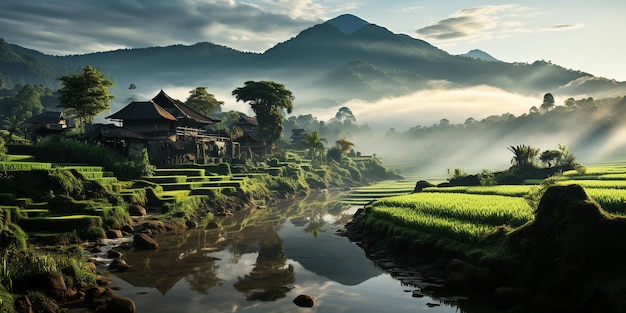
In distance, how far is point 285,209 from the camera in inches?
2039

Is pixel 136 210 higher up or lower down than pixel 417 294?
higher up

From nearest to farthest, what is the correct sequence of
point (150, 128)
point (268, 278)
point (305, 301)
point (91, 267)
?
point (305, 301), point (91, 267), point (268, 278), point (150, 128)

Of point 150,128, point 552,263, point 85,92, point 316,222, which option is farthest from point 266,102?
point 552,263

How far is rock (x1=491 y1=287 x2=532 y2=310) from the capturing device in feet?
50.7

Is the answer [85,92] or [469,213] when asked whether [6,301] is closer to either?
[469,213]

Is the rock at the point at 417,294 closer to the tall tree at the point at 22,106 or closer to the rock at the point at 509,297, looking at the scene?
the rock at the point at 509,297

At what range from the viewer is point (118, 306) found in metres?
15.6

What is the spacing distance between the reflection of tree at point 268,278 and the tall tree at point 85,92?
152 feet

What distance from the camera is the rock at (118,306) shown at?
15.6 metres

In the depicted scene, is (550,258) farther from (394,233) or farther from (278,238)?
(278,238)

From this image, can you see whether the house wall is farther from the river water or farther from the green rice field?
the green rice field

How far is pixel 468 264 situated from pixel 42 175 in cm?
2909

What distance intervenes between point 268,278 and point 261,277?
0.36 meters

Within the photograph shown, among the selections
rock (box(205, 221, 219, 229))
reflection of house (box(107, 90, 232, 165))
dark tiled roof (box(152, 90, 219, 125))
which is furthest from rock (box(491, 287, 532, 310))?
dark tiled roof (box(152, 90, 219, 125))
